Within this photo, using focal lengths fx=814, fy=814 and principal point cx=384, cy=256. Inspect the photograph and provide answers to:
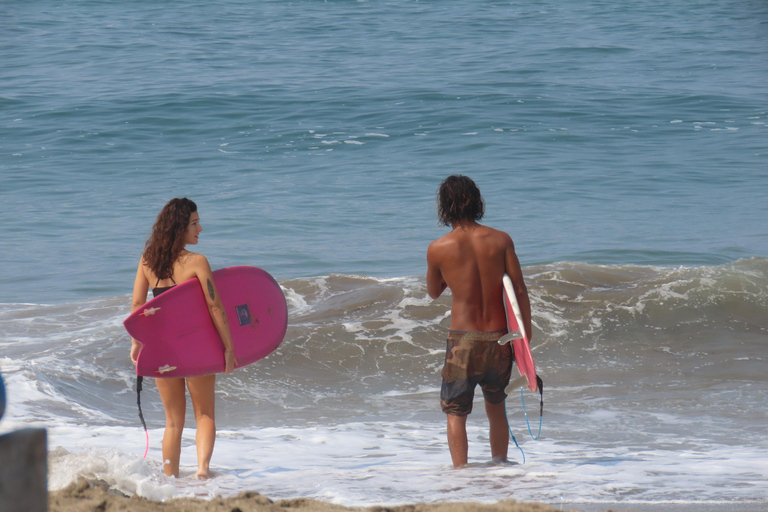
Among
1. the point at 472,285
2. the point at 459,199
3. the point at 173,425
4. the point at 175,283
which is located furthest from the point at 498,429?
the point at 175,283

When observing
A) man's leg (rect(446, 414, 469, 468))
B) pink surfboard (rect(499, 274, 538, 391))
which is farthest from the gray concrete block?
man's leg (rect(446, 414, 469, 468))

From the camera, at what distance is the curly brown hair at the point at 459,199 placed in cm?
411

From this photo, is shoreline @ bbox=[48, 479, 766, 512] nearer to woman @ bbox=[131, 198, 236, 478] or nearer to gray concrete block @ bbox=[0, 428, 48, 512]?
woman @ bbox=[131, 198, 236, 478]

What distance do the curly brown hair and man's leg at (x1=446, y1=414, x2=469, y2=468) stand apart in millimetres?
1040

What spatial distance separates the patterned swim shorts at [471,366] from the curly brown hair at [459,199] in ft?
1.97

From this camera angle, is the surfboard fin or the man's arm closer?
the surfboard fin

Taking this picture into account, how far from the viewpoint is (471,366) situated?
4156 mm

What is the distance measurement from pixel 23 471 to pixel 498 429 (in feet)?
10.4

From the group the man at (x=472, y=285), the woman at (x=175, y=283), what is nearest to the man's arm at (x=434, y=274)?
the man at (x=472, y=285)

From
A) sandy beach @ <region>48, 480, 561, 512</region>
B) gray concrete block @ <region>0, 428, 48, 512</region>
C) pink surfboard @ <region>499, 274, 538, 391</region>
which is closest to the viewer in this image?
gray concrete block @ <region>0, 428, 48, 512</region>

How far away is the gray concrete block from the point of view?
4.92ft

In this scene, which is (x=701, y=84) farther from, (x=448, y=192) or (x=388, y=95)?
(x=448, y=192)

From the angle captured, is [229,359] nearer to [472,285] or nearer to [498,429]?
[472,285]

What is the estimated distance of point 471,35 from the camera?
2883cm
